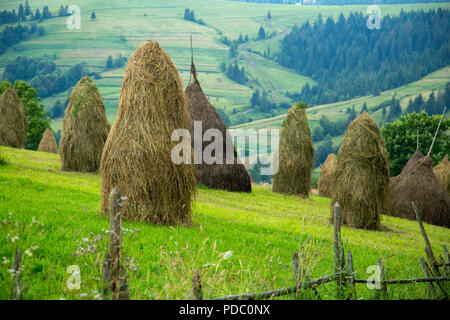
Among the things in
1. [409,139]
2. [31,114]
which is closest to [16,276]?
[409,139]

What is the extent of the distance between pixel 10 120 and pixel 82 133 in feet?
52.7

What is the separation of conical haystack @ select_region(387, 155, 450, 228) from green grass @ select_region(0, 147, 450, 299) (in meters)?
7.49

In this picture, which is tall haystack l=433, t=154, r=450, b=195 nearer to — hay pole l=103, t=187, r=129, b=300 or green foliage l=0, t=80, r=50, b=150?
hay pole l=103, t=187, r=129, b=300

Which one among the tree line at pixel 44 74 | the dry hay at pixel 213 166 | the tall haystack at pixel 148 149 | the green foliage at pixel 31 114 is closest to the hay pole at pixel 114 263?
the tall haystack at pixel 148 149

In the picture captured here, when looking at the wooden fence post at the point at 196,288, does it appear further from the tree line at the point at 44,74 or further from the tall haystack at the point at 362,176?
the tree line at the point at 44,74

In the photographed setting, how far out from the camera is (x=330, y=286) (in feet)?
19.1

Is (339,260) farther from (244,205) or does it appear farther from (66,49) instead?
(66,49)

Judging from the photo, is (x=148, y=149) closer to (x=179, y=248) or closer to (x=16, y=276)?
(x=179, y=248)

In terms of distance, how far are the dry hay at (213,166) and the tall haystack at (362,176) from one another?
6.36 m

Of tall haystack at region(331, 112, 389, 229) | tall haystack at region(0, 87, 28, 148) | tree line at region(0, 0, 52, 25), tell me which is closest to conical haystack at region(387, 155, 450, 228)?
tall haystack at region(331, 112, 389, 229)

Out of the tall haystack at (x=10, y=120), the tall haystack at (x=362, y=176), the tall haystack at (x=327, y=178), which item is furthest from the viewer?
the tall haystack at (x=327, y=178)

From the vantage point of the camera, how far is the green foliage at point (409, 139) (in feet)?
133

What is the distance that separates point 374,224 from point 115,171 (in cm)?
1043

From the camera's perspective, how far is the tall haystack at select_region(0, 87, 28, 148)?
2991 cm
